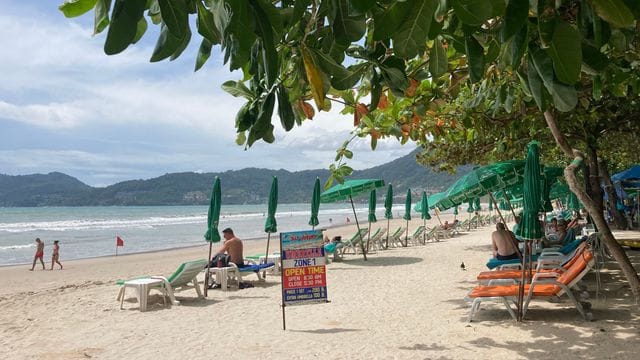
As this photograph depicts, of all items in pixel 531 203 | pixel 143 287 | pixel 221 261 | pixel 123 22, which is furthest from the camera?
pixel 221 261

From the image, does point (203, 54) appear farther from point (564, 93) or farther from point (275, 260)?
point (275, 260)

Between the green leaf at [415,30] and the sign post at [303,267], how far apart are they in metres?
4.97

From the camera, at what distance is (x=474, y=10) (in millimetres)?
933

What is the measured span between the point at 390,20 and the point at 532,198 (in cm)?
497

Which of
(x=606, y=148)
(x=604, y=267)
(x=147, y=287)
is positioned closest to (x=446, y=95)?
(x=147, y=287)

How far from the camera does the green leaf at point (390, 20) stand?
964 mm

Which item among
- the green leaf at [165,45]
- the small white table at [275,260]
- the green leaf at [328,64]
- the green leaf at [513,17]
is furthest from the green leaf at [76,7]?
the small white table at [275,260]

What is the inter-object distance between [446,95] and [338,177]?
118 centimetres

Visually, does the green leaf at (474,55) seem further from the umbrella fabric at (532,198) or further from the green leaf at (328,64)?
the umbrella fabric at (532,198)

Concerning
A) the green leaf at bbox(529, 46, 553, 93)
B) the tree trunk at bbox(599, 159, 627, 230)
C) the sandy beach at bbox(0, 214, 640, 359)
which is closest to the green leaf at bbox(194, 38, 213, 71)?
the green leaf at bbox(529, 46, 553, 93)

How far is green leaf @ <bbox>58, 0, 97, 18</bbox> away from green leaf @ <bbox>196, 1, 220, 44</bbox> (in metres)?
0.25

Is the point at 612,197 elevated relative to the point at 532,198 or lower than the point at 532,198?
elevated

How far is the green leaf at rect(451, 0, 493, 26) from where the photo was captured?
0.92m

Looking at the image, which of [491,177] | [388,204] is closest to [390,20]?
[491,177]
